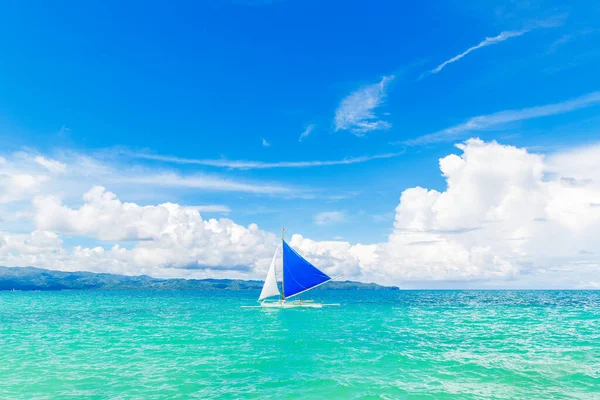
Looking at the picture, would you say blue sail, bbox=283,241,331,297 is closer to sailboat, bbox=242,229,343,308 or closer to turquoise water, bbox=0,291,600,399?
sailboat, bbox=242,229,343,308

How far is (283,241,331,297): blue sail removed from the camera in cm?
7169

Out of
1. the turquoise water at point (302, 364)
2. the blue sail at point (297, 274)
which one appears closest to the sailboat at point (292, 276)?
the blue sail at point (297, 274)

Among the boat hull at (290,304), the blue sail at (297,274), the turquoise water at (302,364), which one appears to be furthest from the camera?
the boat hull at (290,304)

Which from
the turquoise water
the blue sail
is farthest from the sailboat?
the turquoise water

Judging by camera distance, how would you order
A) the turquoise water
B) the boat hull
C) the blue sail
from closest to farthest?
1. the turquoise water
2. the blue sail
3. the boat hull

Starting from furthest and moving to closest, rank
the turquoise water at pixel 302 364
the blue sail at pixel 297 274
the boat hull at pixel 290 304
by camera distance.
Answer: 1. the boat hull at pixel 290 304
2. the blue sail at pixel 297 274
3. the turquoise water at pixel 302 364

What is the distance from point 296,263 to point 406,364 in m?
45.6

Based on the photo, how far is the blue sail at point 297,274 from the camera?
71.7m

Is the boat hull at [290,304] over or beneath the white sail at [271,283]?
beneath

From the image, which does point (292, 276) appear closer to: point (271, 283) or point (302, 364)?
point (271, 283)

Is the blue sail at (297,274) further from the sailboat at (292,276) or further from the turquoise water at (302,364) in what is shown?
the turquoise water at (302,364)

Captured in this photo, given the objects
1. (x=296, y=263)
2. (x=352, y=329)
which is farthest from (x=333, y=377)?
(x=296, y=263)

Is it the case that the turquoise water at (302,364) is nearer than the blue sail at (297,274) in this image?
Yes

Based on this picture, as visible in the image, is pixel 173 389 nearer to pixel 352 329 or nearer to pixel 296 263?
pixel 352 329
